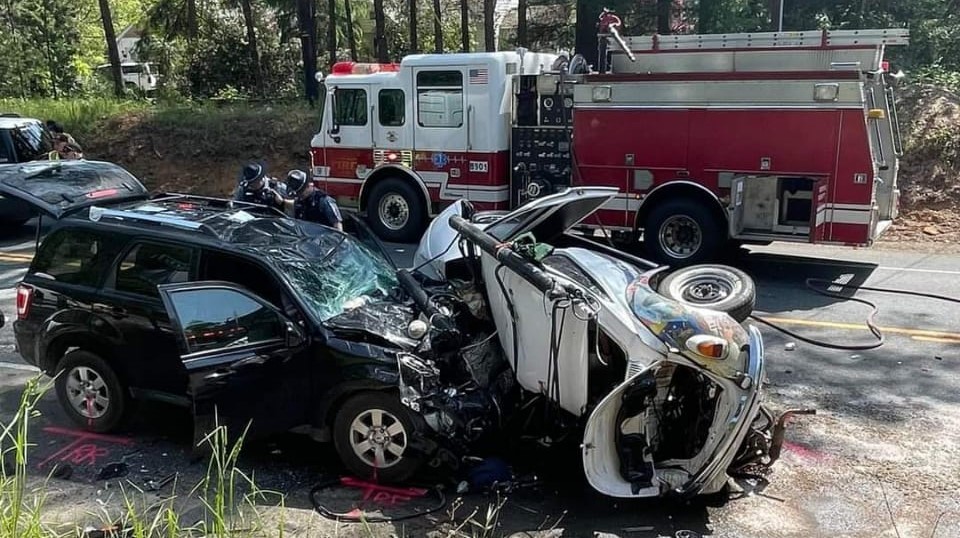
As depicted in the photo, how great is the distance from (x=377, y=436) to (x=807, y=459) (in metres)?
2.66

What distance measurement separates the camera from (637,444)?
485 centimetres

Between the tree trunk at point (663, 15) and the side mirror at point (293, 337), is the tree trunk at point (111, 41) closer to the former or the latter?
the tree trunk at point (663, 15)

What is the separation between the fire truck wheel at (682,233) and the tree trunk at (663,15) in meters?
10.2

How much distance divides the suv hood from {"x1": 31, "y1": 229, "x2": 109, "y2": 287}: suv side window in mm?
4818

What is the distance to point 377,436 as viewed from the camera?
5.15m

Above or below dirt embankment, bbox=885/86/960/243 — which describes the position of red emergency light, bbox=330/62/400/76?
above

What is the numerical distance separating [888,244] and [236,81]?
71.9 ft

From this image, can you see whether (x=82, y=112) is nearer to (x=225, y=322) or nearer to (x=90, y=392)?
(x=90, y=392)

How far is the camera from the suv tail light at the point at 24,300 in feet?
20.4

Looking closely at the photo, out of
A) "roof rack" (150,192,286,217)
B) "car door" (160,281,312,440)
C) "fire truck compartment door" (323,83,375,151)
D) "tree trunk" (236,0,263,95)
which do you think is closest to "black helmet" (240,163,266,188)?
"roof rack" (150,192,286,217)

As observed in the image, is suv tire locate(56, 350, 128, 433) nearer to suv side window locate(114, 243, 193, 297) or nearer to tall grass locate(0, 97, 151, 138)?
suv side window locate(114, 243, 193, 297)

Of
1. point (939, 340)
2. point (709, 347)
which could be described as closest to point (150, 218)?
point (709, 347)

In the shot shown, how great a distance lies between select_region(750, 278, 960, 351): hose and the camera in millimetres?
7824

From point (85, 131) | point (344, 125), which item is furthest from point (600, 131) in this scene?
point (85, 131)
